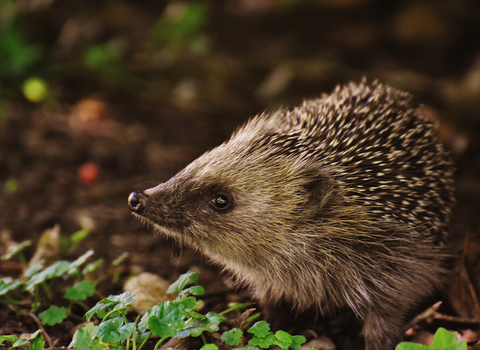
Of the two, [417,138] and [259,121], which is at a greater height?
[259,121]

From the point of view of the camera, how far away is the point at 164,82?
736cm

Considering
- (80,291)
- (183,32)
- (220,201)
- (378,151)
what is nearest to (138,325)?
(80,291)

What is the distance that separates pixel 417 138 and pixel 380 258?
1.02 m

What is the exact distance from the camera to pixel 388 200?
131 inches

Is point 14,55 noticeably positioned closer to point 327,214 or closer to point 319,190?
point 319,190

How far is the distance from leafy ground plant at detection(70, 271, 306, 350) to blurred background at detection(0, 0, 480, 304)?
4.57 feet

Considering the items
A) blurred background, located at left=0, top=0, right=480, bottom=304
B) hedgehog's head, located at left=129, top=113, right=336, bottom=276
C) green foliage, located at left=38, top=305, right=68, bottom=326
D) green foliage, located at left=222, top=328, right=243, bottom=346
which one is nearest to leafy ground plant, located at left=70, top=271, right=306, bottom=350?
green foliage, located at left=222, top=328, right=243, bottom=346

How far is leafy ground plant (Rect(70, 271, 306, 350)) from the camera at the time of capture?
2584mm

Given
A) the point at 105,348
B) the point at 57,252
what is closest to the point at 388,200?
the point at 105,348

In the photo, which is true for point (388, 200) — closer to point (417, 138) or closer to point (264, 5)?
point (417, 138)

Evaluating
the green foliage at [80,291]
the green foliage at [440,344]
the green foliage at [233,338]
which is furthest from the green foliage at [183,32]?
the green foliage at [440,344]

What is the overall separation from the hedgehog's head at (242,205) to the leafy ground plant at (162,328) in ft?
1.91

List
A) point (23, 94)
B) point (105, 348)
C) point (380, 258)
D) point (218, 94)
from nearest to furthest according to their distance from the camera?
point (105, 348), point (380, 258), point (23, 94), point (218, 94)

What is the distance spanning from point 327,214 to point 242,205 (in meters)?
0.63
